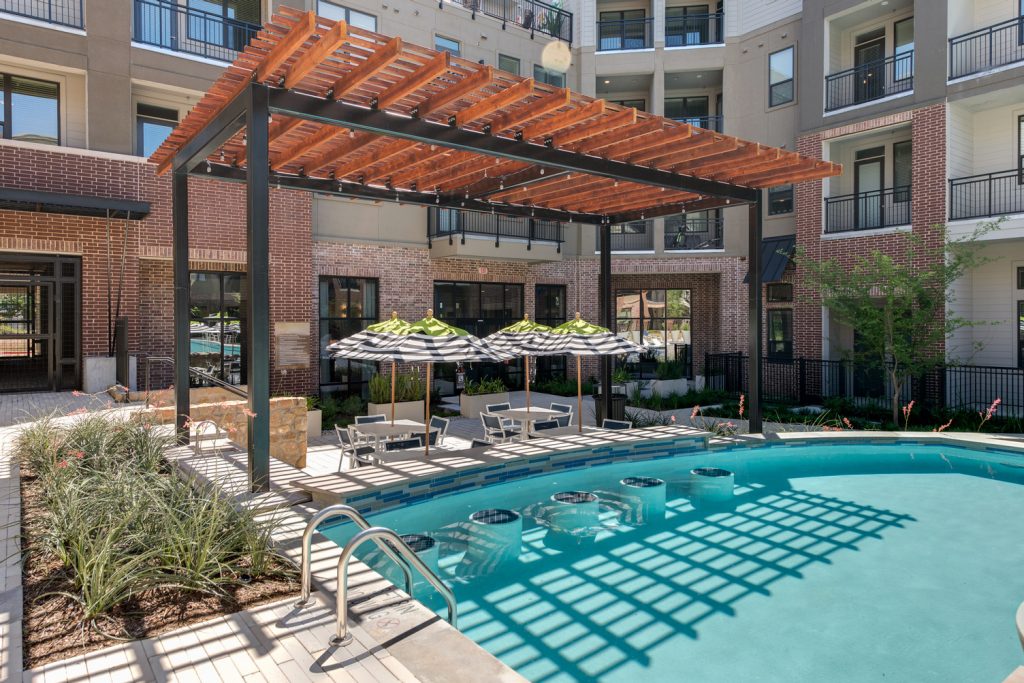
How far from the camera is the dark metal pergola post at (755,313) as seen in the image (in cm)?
1097

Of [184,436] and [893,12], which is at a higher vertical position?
[893,12]

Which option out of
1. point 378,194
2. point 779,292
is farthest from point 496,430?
point 779,292

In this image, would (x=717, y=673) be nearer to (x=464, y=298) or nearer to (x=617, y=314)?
(x=464, y=298)

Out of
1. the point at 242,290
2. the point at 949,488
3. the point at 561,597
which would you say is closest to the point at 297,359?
the point at 242,290

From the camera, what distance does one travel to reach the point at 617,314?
2255 centimetres

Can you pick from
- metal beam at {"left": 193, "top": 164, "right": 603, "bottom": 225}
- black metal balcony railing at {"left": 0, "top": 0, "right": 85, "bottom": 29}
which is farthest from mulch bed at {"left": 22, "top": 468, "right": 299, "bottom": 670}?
black metal balcony railing at {"left": 0, "top": 0, "right": 85, "bottom": 29}

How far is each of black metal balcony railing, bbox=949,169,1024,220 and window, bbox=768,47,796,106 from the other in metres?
5.38

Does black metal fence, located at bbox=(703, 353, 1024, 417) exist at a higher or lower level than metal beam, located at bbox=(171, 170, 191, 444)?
lower

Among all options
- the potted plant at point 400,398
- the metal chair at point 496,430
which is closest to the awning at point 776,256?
the metal chair at point 496,430

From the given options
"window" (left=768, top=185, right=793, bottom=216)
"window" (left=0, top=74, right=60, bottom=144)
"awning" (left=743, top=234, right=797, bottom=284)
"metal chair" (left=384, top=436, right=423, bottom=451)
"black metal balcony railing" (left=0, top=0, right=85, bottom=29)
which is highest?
"black metal balcony railing" (left=0, top=0, right=85, bottom=29)

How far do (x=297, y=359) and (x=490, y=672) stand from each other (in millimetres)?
13520

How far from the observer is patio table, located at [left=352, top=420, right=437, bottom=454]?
980 centimetres

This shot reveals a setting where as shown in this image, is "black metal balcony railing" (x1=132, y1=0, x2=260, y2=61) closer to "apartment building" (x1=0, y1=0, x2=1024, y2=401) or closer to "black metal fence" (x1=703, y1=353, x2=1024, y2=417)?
"apartment building" (x1=0, y1=0, x2=1024, y2=401)

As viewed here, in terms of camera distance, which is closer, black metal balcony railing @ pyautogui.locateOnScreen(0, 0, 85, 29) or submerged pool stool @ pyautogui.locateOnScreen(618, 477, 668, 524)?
submerged pool stool @ pyautogui.locateOnScreen(618, 477, 668, 524)
